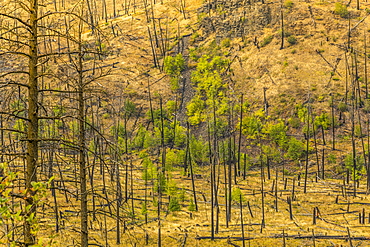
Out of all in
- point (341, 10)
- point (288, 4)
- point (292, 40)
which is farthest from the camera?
point (288, 4)

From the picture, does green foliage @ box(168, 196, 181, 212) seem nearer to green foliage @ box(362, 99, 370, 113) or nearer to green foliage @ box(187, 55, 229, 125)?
green foliage @ box(187, 55, 229, 125)

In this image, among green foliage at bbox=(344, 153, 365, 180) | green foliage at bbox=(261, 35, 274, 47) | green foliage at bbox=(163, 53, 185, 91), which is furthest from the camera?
green foliage at bbox=(163, 53, 185, 91)

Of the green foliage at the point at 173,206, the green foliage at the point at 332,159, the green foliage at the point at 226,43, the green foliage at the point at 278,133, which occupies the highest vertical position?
the green foliage at the point at 226,43

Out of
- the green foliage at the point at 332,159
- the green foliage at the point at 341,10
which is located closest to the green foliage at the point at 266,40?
the green foliage at the point at 341,10

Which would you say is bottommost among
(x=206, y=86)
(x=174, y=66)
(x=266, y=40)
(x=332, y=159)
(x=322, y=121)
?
(x=332, y=159)

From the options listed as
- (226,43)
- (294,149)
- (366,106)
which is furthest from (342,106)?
(226,43)

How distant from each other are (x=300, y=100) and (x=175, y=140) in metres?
20.2

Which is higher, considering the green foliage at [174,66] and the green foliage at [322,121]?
the green foliage at [174,66]

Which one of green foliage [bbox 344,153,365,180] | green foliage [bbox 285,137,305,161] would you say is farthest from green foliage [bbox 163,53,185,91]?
green foliage [bbox 344,153,365,180]

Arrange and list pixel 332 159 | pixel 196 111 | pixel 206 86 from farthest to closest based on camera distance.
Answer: pixel 206 86 → pixel 196 111 → pixel 332 159

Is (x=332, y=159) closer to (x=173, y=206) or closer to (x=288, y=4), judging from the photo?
(x=173, y=206)

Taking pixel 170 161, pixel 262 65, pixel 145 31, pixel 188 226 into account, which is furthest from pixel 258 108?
pixel 145 31

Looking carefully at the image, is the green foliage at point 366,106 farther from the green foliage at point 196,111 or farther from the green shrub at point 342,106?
the green foliage at point 196,111

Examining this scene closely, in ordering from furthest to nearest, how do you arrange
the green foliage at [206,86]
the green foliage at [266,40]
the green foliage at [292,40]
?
the green foliage at [266,40], the green foliage at [292,40], the green foliage at [206,86]
